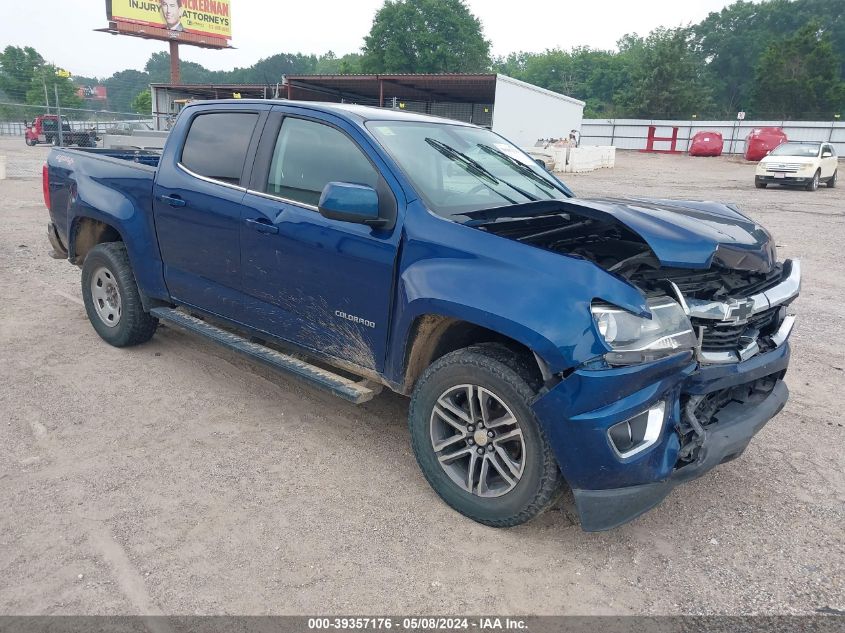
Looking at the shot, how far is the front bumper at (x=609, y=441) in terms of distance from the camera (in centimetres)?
248

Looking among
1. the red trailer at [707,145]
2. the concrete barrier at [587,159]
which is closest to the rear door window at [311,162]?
the concrete barrier at [587,159]

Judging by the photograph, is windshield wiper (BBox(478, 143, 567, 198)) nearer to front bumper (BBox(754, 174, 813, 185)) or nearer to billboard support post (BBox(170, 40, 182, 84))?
front bumper (BBox(754, 174, 813, 185))

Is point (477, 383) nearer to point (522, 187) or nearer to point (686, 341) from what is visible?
point (686, 341)

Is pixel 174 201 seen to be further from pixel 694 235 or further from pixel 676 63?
pixel 676 63

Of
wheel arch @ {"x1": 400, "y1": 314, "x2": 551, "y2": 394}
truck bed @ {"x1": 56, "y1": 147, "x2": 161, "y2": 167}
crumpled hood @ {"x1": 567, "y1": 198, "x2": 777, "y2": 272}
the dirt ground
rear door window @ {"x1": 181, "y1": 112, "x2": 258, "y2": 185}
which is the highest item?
rear door window @ {"x1": 181, "y1": 112, "x2": 258, "y2": 185}

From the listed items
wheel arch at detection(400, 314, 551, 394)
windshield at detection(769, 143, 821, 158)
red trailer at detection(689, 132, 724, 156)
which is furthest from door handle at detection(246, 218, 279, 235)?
red trailer at detection(689, 132, 724, 156)

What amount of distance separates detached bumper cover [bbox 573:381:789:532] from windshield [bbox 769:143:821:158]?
21.9 m

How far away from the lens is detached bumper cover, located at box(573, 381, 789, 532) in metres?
2.57

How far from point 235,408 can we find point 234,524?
1282 millimetres

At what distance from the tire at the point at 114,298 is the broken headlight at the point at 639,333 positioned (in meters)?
3.67

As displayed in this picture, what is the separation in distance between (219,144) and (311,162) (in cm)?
90

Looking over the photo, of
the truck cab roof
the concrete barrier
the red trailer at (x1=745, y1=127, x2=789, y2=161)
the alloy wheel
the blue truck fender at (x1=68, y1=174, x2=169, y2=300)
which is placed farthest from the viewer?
the red trailer at (x1=745, y1=127, x2=789, y2=161)

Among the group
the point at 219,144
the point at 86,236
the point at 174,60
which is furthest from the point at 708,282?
the point at 174,60

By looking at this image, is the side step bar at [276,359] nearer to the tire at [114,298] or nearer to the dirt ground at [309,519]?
the tire at [114,298]
